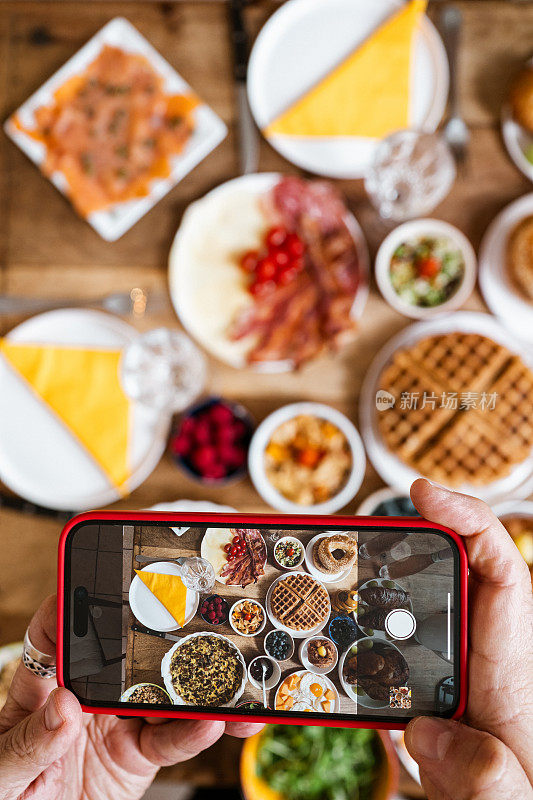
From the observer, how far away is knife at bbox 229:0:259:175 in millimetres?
1250

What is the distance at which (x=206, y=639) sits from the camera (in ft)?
2.39

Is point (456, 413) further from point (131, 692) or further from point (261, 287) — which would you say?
point (131, 692)

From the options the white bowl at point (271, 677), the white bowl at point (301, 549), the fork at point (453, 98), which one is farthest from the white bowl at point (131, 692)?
the fork at point (453, 98)

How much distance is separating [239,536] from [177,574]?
87mm

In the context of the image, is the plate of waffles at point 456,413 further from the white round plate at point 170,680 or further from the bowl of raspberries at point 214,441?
the white round plate at point 170,680

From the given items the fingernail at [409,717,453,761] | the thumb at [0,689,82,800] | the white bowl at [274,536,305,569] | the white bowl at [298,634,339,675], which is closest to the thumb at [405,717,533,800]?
the fingernail at [409,717,453,761]

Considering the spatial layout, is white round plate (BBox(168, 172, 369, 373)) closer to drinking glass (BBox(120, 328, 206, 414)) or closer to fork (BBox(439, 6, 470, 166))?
drinking glass (BBox(120, 328, 206, 414))

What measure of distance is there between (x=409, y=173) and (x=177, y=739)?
43.0 inches

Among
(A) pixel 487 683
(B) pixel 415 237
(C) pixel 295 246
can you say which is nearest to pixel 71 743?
(A) pixel 487 683

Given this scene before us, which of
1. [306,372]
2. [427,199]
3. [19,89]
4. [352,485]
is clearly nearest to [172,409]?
[306,372]

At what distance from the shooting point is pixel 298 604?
2.35 ft

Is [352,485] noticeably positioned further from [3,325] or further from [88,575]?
[3,325]

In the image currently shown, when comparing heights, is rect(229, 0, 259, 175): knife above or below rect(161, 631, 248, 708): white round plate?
above

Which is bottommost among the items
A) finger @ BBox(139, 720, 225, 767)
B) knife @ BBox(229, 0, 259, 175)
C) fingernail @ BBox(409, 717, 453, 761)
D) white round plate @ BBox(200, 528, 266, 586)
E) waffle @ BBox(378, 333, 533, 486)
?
waffle @ BBox(378, 333, 533, 486)
